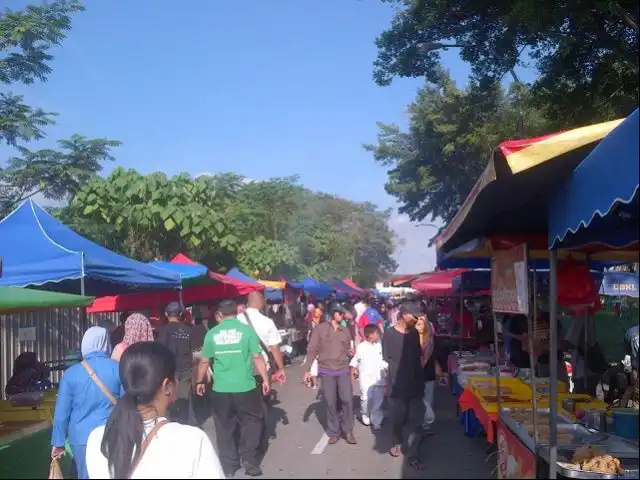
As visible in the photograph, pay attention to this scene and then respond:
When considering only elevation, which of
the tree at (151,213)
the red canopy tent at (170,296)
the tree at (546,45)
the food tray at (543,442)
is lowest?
the food tray at (543,442)

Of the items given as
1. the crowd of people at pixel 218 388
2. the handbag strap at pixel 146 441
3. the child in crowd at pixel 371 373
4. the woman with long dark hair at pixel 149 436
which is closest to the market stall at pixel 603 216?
the crowd of people at pixel 218 388

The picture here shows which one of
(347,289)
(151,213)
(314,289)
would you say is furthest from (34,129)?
(347,289)

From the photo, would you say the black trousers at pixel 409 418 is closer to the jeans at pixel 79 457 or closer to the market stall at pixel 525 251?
the market stall at pixel 525 251

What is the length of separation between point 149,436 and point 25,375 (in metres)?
6.78

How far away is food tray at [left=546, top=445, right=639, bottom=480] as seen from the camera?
15.9 feet

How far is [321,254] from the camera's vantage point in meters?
47.8

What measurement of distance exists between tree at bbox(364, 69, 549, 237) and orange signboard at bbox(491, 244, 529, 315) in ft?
24.8

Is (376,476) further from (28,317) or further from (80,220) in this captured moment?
(80,220)

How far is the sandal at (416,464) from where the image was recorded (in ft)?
24.1

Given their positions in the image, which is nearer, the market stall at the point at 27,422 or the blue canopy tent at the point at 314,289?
the market stall at the point at 27,422

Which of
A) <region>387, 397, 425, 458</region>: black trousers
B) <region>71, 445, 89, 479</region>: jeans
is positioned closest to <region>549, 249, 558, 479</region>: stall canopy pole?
<region>387, 397, 425, 458</region>: black trousers

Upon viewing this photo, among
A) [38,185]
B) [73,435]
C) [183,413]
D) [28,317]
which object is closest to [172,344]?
[183,413]

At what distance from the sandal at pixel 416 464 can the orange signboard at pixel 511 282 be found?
206 centimetres

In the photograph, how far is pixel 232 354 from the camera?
6996 millimetres
